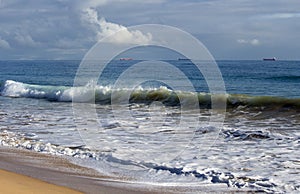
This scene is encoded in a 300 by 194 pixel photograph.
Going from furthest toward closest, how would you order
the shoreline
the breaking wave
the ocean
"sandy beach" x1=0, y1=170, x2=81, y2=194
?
the breaking wave
the ocean
the shoreline
"sandy beach" x1=0, y1=170, x2=81, y2=194

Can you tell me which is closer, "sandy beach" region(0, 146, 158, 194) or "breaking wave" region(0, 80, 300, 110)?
"sandy beach" region(0, 146, 158, 194)

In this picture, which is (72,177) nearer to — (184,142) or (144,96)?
(184,142)

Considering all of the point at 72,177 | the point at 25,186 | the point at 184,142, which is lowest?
the point at 184,142

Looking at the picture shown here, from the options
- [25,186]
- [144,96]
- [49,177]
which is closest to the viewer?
[25,186]

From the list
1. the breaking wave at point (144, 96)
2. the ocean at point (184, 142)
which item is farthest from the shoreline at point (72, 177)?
the breaking wave at point (144, 96)

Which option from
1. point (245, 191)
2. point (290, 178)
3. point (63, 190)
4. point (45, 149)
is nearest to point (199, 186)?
point (245, 191)

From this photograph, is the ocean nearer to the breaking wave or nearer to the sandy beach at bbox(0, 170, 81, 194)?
the breaking wave

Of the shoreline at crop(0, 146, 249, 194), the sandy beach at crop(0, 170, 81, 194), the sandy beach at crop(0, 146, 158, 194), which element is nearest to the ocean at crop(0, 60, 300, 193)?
the shoreline at crop(0, 146, 249, 194)

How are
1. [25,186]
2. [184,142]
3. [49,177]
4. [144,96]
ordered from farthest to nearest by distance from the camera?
1. [144,96]
2. [184,142]
3. [49,177]
4. [25,186]

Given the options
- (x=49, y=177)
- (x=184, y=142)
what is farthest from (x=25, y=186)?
(x=184, y=142)

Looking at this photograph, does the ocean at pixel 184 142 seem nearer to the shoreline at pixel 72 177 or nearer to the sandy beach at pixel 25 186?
the shoreline at pixel 72 177

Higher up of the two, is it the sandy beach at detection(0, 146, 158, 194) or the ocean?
the sandy beach at detection(0, 146, 158, 194)

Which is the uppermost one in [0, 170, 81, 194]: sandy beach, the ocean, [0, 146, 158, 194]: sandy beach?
[0, 170, 81, 194]: sandy beach

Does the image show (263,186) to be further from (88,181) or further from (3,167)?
(3,167)
